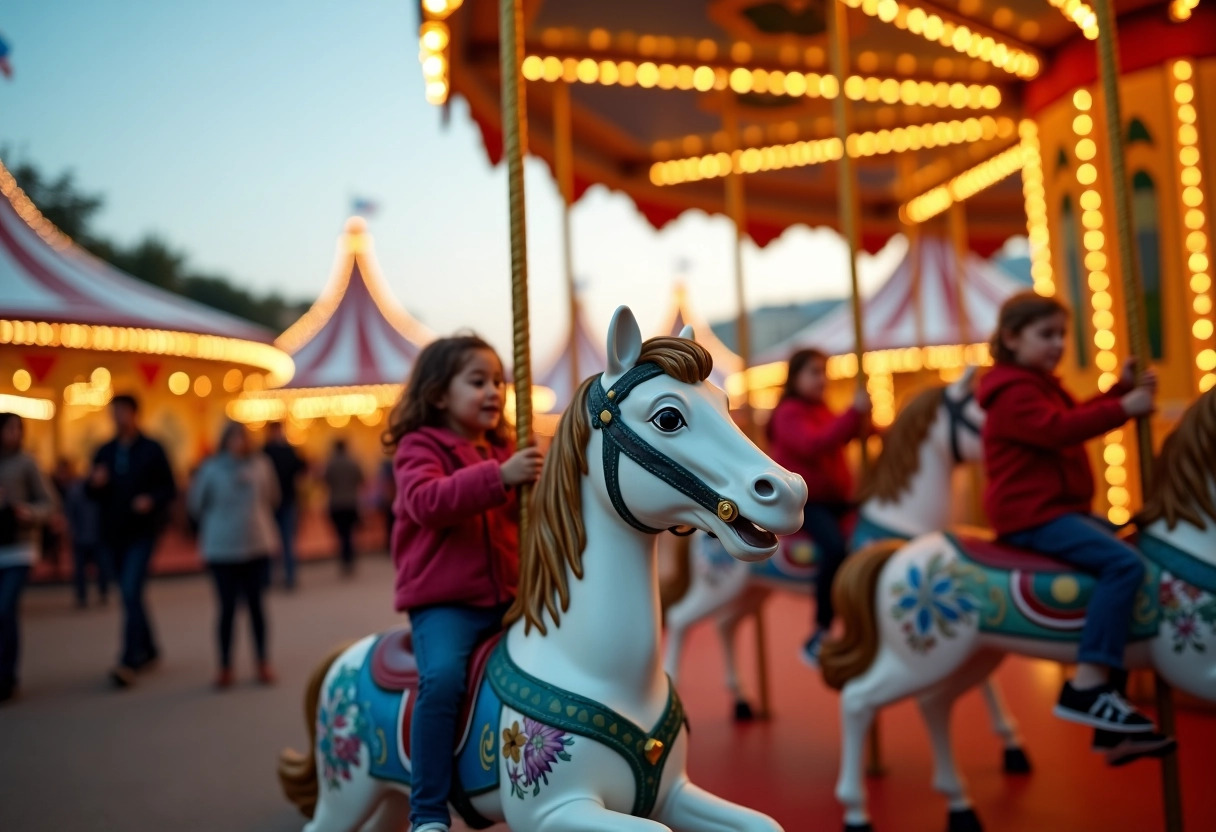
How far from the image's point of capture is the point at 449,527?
204cm

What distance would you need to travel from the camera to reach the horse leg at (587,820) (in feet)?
5.16

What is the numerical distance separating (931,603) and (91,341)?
31.6ft

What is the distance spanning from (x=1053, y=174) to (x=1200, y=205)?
32.3 inches

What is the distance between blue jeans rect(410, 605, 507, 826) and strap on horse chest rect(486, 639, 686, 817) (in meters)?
0.13

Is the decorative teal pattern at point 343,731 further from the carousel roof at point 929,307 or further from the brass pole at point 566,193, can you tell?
the carousel roof at point 929,307

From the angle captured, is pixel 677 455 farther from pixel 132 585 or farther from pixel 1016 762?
pixel 132 585


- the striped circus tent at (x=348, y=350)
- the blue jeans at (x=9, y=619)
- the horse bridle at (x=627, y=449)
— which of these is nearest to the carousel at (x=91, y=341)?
the striped circus tent at (x=348, y=350)

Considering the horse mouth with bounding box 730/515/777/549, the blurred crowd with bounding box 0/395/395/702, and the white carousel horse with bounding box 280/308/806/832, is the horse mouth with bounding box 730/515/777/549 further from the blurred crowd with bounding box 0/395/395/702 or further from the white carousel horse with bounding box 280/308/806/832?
the blurred crowd with bounding box 0/395/395/702

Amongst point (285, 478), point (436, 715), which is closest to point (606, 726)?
point (436, 715)

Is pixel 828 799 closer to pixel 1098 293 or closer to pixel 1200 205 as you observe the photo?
pixel 1098 293

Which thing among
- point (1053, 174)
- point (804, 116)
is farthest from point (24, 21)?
point (1053, 174)

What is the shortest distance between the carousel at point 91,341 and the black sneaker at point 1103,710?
25.4 feet

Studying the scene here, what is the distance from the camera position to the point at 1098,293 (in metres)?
4.64

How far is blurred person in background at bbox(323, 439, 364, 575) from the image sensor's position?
392 inches
